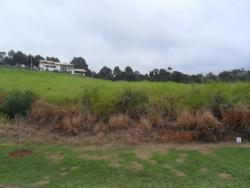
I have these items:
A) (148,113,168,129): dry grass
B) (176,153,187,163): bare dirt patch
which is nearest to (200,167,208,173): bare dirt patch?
(176,153,187,163): bare dirt patch

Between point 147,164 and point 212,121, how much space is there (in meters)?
3.42

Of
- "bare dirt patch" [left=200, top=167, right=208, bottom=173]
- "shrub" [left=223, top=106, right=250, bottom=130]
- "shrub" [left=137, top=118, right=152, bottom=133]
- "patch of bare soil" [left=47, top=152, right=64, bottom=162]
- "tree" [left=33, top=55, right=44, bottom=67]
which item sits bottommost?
"bare dirt patch" [left=200, top=167, right=208, bottom=173]

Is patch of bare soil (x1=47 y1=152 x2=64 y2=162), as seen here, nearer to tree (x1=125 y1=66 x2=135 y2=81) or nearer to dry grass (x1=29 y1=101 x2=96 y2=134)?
dry grass (x1=29 y1=101 x2=96 y2=134)

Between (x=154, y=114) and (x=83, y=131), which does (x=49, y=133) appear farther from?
(x=154, y=114)

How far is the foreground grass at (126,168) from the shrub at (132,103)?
8.63 ft

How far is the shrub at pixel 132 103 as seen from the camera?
1819 centimetres

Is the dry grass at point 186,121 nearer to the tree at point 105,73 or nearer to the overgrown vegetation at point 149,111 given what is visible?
the overgrown vegetation at point 149,111

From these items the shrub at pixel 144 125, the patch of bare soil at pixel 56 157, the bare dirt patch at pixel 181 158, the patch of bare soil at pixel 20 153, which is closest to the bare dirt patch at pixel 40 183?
the patch of bare soil at pixel 56 157

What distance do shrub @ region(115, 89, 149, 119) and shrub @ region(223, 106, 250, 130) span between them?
3.01 metres

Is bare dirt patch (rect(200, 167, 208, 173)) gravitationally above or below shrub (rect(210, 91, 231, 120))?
below

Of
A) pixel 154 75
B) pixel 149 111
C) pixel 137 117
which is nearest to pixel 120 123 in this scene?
pixel 137 117

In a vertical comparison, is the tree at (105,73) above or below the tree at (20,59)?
below

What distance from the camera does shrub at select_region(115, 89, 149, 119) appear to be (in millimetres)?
18188

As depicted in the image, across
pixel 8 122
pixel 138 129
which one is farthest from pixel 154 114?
pixel 8 122
